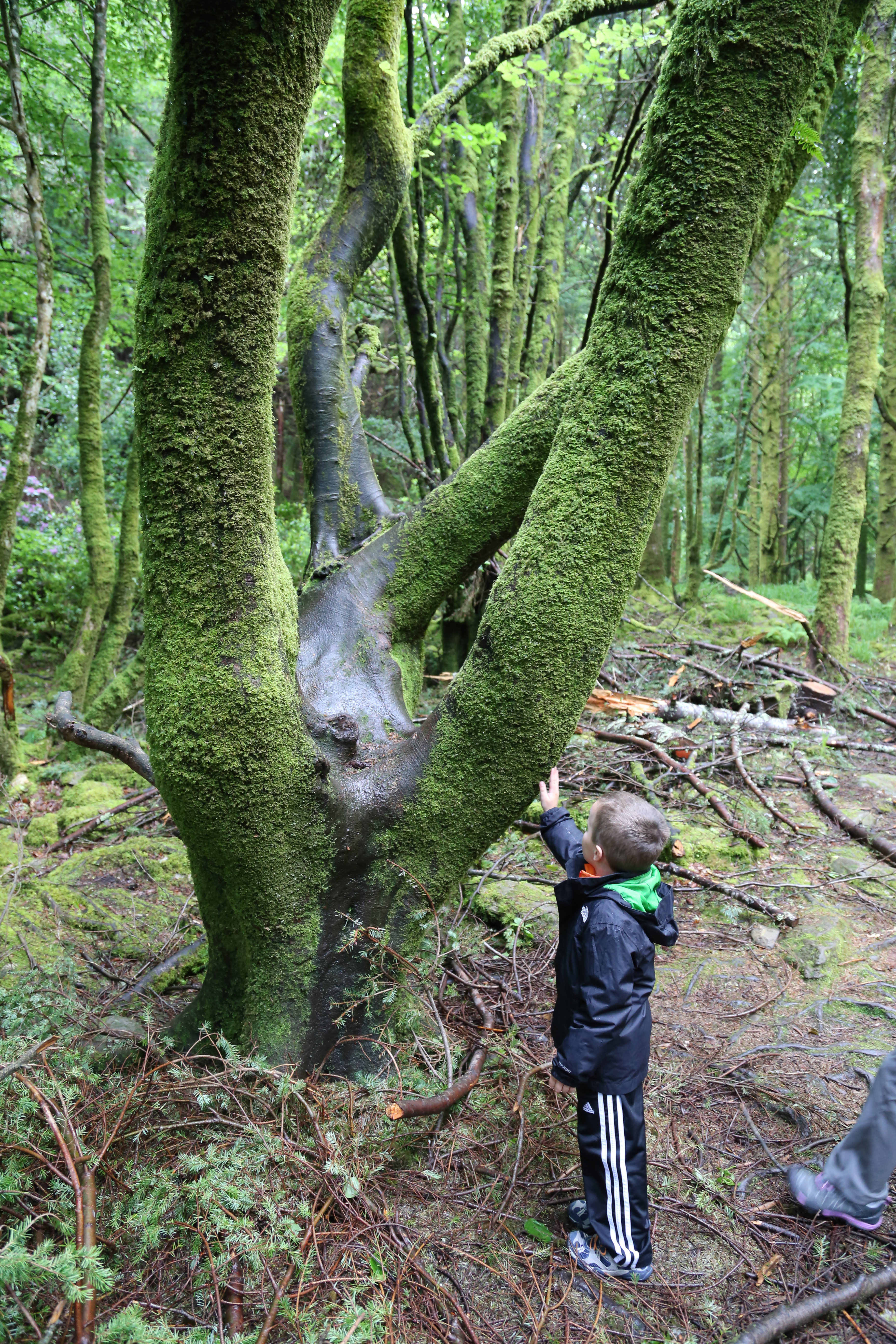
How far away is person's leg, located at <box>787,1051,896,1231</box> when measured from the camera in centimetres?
231

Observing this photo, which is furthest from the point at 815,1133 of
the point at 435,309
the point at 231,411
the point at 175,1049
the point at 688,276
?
the point at 435,309

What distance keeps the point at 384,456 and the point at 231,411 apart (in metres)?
13.5

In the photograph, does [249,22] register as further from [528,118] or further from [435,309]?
[528,118]

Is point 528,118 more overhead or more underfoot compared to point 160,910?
more overhead

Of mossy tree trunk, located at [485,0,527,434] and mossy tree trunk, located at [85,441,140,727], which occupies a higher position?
mossy tree trunk, located at [485,0,527,434]

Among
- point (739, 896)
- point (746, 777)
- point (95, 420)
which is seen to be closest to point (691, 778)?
point (746, 777)

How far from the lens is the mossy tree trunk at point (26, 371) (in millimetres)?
5957

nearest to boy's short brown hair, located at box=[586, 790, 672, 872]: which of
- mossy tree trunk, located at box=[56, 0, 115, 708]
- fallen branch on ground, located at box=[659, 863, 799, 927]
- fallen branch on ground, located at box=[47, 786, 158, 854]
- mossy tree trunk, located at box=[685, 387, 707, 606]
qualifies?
fallen branch on ground, located at box=[659, 863, 799, 927]

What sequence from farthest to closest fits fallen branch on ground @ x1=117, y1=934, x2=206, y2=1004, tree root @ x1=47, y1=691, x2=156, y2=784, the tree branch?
the tree branch < fallen branch on ground @ x1=117, y1=934, x2=206, y2=1004 < tree root @ x1=47, y1=691, x2=156, y2=784

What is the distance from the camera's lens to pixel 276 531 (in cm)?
208

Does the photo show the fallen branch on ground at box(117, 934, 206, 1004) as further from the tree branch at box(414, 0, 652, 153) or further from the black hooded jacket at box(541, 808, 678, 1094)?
the tree branch at box(414, 0, 652, 153)

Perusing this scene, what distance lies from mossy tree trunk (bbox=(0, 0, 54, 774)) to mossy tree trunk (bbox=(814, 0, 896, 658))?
8.77m

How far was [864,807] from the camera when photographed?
18.5 feet

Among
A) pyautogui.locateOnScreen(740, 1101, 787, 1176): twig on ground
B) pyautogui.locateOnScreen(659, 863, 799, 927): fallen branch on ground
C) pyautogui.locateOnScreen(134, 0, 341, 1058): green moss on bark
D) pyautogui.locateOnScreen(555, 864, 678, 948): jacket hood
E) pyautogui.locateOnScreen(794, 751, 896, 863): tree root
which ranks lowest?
pyautogui.locateOnScreen(740, 1101, 787, 1176): twig on ground
